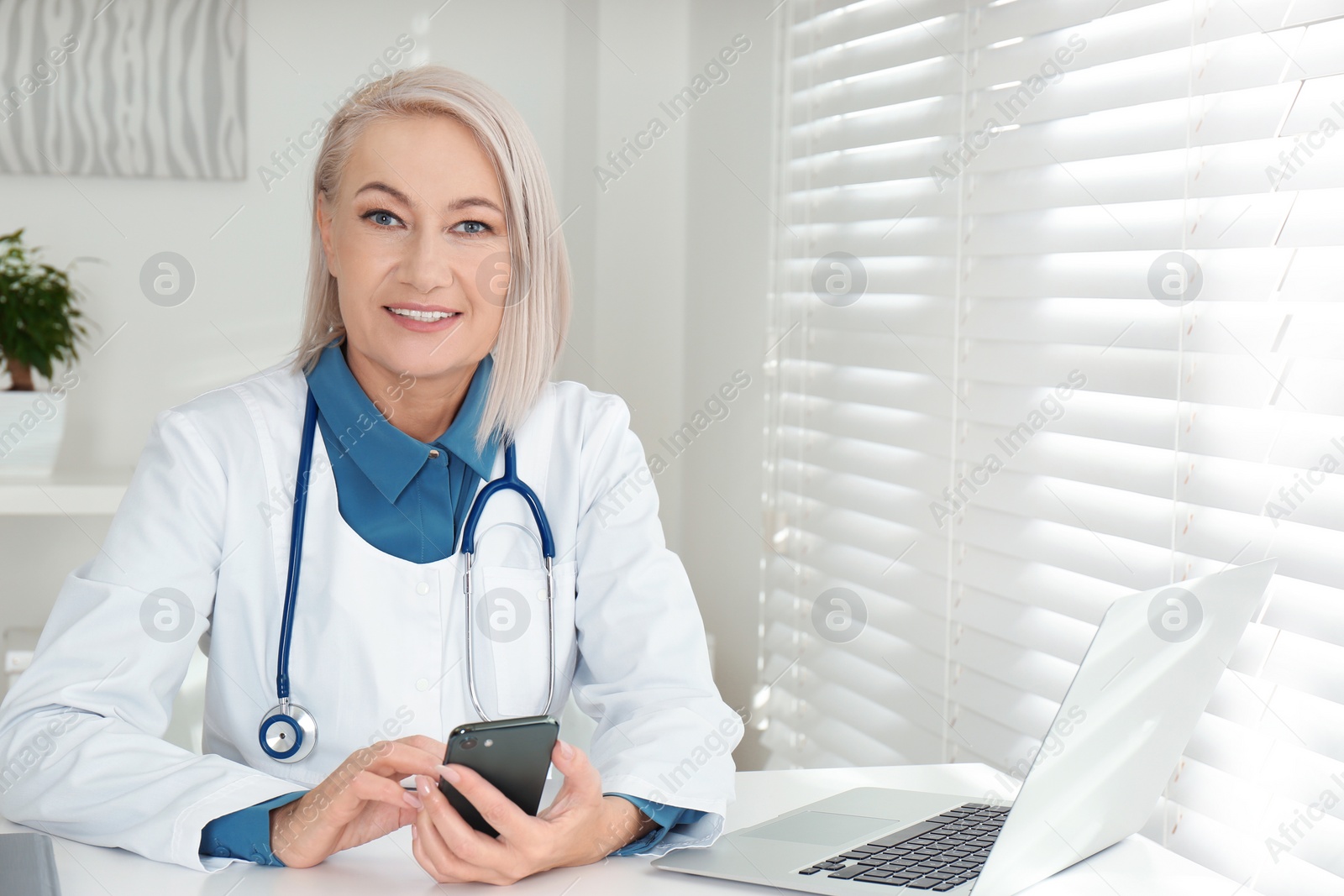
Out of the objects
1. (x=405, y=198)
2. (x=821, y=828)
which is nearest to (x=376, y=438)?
(x=405, y=198)

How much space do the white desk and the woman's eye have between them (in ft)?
2.10

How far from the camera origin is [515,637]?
4.13ft

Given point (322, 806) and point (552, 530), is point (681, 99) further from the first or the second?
point (322, 806)

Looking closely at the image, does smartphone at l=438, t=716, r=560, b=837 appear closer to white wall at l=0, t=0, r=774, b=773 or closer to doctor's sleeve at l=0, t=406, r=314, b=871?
doctor's sleeve at l=0, t=406, r=314, b=871

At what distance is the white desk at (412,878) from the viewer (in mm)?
905

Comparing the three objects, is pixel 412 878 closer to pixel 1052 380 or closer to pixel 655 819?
pixel 655 819

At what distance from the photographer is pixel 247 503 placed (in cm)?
120

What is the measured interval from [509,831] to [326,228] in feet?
2.57

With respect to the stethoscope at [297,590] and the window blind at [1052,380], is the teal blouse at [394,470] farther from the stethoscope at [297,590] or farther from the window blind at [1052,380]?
the window blind at [1052,380]

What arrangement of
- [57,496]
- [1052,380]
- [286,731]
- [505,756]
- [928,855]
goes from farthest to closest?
[57,496] < [1052,380] < [286,731] < [928,855] < [505,756]

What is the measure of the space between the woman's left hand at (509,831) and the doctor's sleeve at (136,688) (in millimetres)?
166

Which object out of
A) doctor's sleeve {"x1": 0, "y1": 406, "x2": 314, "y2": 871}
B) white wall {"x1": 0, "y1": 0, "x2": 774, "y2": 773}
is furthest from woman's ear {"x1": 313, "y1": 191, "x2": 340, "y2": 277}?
white wall {"x1": 0, "y1": 0, "x2": 774, "y2": 773}

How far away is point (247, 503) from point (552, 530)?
12.5 inches

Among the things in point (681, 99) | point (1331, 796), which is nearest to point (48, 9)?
point (681, 99)
